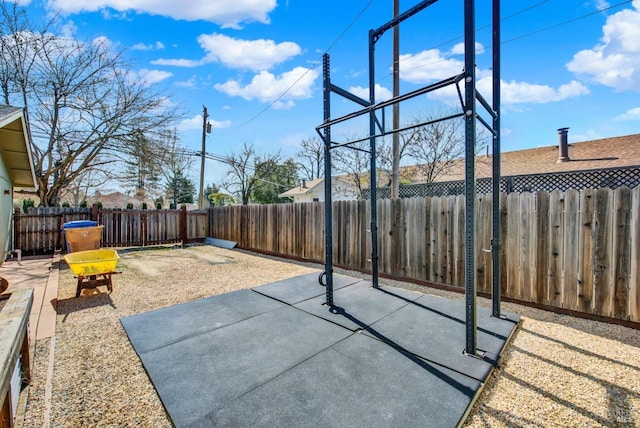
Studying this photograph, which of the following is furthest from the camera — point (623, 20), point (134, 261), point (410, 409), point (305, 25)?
point (305, 25)

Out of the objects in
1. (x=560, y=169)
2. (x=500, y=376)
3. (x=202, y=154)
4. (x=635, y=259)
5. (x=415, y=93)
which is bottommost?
(x=500, y=376)

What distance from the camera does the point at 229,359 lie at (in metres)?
2.34

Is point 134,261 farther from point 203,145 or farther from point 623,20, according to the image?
point 623,20

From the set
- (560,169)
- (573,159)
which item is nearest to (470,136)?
(560,169)

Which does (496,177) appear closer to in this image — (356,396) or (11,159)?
(356,396)

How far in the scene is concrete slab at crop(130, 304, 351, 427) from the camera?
187cm

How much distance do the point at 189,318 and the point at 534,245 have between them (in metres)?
4.34

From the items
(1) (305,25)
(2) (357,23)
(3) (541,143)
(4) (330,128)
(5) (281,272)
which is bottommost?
(5) (281,272)

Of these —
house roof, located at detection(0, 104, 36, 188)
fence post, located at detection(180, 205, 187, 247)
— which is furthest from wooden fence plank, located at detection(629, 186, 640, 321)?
fence post, located at detection(180, 205, 187, 247)

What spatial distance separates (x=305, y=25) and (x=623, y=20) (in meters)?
7.16

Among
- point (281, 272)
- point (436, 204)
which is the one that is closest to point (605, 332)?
point (436, 204)

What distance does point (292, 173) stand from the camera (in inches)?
1066

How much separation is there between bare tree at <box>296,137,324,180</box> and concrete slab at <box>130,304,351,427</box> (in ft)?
73.3

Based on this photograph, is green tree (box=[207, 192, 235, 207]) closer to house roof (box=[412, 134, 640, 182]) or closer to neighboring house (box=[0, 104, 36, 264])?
neighboring house (box=[0, 104, 36, 264])
